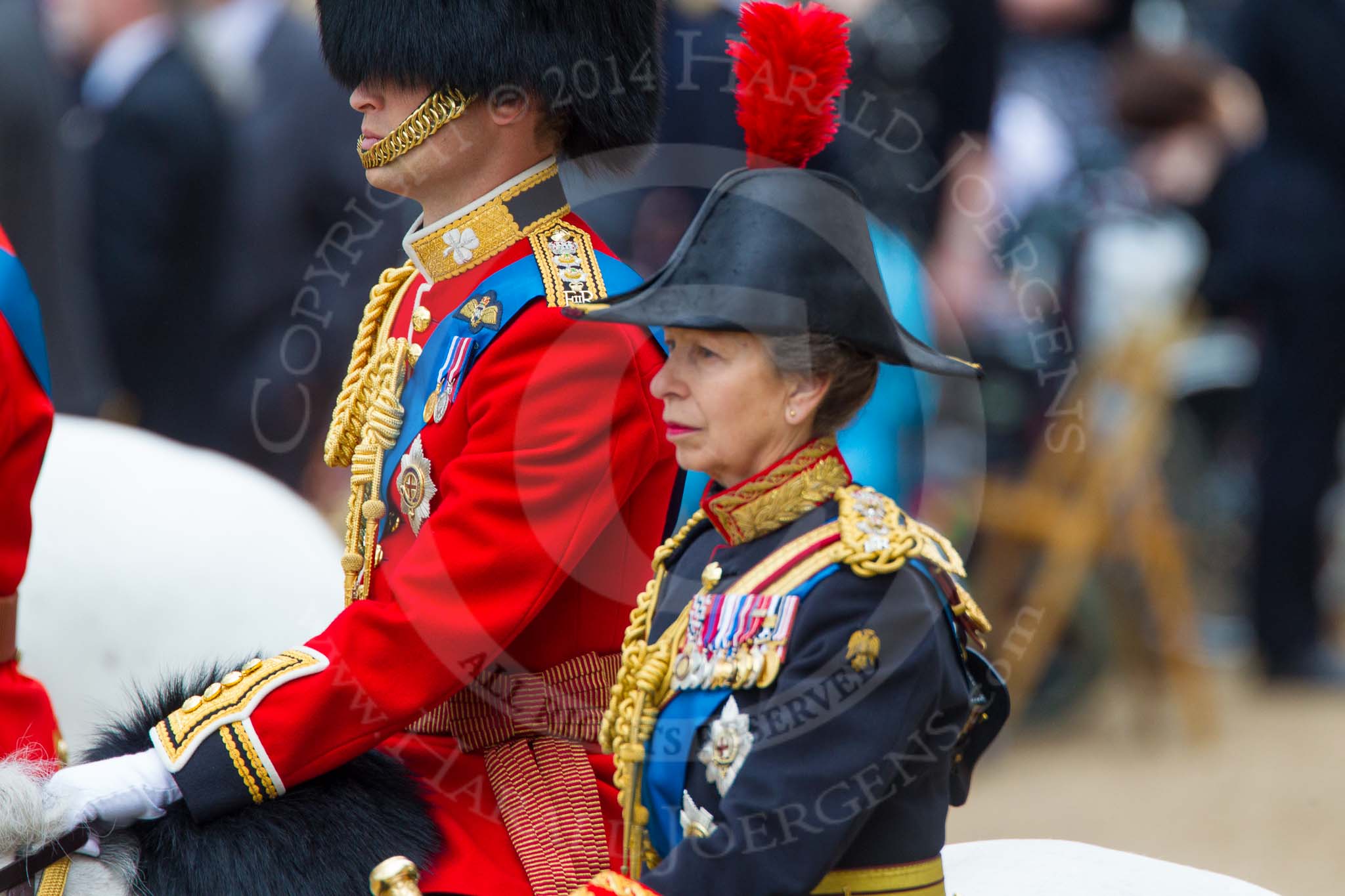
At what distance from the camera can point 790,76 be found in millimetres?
2055

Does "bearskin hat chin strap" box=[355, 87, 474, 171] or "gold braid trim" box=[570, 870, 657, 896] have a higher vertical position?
"bearskin hat chin strap" box=[355, 87, 474, 171]

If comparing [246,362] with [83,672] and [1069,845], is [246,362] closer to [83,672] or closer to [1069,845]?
[83,672]

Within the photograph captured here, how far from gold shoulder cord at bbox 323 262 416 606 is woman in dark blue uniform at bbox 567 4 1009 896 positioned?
1.80 feet

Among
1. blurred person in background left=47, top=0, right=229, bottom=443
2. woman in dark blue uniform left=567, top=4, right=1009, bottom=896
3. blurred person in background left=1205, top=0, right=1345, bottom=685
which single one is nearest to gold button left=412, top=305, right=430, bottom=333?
woman in dark blue uniform left=567, top=4, right=1009, bottom=896

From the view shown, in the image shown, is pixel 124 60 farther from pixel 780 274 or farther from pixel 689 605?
pixel 780 274

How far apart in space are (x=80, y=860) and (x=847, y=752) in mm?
999

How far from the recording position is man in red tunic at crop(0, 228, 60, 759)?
2586 millimetres

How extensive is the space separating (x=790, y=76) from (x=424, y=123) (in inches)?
26.4

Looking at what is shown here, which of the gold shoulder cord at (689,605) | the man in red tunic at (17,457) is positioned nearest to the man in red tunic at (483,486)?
the gold shoulder cord at (689,605)

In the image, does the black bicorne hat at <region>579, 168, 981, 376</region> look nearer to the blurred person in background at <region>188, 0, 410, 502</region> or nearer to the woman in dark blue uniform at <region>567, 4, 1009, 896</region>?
the woman in dark blue uniform at <region>567, 4, 1009, 896</region>

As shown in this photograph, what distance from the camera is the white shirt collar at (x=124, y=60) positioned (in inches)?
276

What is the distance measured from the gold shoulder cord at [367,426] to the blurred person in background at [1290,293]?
189 inches

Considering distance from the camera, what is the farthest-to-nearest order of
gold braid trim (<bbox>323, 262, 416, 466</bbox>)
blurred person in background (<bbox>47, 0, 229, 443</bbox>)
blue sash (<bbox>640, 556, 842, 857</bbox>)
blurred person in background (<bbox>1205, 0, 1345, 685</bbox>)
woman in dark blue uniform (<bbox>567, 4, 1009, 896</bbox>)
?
blurred person in background (<bbox>47, 0, 229, 443</bbox>) → blurred person in background (<bbox>1205, 0, 1345, 685</bbox>) → gold braid trim (<bbox>323, 262, 416, 466</bbox>) → blue sash (<bbox>640, 556, 842, 857</bbox>) → woman in dark blue uniform (<bbox>567, 4, 1009, 896</bbox>)

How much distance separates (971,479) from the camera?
6.03 metres
